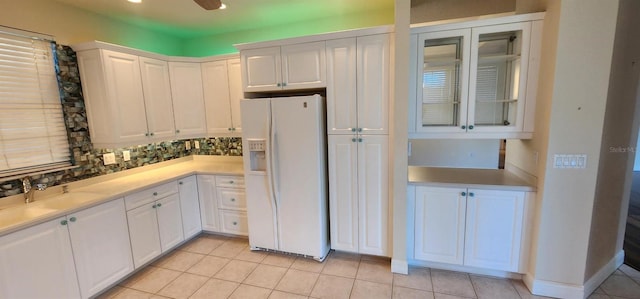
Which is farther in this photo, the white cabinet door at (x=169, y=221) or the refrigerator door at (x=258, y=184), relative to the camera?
the white cabinet door at (x=169, y=221)

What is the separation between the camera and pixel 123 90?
103 inches

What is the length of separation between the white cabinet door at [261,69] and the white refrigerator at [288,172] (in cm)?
22

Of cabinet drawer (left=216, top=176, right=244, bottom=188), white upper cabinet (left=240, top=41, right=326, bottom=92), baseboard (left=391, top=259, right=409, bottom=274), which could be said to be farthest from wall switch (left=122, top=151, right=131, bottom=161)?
baseboard (left=391, top=259, right=409, bottom=274)

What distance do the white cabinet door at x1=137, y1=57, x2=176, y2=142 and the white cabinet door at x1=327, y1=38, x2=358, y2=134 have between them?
2006 mm

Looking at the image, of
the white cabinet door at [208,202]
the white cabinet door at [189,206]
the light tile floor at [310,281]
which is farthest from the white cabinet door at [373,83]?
the white cabinet door at [189,206]

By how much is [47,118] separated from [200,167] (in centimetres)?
146

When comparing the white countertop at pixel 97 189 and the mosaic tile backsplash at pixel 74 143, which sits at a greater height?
the mosaic tile backsplash at pixel 74 143

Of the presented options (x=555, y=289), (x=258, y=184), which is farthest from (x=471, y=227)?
(x=258, y=184)

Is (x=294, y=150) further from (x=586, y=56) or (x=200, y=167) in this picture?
(x=586, y=56)

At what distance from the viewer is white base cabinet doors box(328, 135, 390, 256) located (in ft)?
7.98

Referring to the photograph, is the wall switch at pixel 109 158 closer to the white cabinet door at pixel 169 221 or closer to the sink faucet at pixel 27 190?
the sink faucet at pixel 27 190

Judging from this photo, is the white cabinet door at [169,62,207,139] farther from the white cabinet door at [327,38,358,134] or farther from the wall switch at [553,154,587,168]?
the wall switch at [553,154,587,168]

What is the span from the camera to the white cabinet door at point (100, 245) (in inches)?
80.5

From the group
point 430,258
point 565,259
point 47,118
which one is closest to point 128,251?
point 47,118
